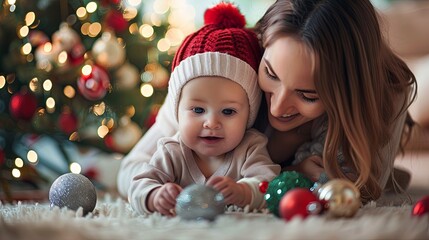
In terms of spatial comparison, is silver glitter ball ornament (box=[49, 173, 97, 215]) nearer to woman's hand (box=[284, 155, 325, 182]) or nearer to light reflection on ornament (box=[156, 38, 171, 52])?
woman's hand (box=[284, 155, 325, 182])

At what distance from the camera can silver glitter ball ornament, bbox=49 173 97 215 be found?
1.29m

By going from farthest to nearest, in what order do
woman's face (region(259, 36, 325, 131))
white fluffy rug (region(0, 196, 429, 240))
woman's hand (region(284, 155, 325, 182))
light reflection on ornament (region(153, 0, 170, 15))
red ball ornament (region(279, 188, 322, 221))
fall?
light reflection on ornament (region(153, 0, 170, 15)) < woman's hand (region(284, 155, 325, 182)) < woman's face (region(259, 36, 325, 131)) < red ball ornament (region(279, 188, 322, 221)) < white fluffy rug (region(0, 196, 429, 240))

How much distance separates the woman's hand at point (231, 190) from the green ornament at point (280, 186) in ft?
0.15

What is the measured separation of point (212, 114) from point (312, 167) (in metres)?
0.28

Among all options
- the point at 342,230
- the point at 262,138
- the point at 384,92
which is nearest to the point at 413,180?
the point at 384,92

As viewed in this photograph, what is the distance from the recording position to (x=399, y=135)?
5.11ft

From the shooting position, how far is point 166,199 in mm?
1173

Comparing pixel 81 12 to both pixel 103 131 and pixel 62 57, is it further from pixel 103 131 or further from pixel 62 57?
pixel 103 131

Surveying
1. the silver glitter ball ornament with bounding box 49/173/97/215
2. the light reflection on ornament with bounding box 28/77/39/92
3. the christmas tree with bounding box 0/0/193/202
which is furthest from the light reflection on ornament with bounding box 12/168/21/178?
the silver glitter ball ornament with bounding box 49/173/97/215

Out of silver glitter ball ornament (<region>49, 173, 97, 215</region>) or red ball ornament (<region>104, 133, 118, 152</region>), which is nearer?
silver glitter ball ornament (<region>49, 173, 97, 215</region>)

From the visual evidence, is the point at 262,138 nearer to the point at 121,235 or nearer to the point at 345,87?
the point at 345,87

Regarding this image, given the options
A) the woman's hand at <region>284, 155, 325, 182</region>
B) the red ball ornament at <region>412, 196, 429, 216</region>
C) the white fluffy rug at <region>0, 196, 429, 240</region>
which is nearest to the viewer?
the white fluffy rug at <region>0, 196, 429, 240</region>

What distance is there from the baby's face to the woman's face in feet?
0.22

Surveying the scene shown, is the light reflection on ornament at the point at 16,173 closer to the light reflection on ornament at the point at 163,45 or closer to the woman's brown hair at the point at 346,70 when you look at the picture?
the light reflection on ornament at the point at 163,45
